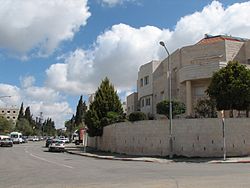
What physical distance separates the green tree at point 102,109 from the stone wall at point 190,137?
10654mm

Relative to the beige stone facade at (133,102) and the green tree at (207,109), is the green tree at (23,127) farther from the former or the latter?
the green tree at (207,109)

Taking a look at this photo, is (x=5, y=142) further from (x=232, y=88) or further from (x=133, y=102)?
(x=232, y=88)

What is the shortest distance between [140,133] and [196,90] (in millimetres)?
13590

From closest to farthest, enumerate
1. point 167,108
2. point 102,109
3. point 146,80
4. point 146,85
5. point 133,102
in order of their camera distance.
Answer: point 167,108, point 102,109, point 146,85, point 146,80, point 133,102

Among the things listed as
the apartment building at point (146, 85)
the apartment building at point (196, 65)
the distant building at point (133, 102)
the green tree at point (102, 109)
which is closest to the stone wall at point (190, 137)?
the green tree at point (102, 109)

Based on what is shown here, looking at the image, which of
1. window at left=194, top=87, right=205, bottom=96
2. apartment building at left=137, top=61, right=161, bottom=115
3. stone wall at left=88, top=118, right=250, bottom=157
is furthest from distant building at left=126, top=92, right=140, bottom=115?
stone wall at left=88, top=118, right=250, bottom=157

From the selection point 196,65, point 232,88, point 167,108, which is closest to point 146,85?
point 196,65

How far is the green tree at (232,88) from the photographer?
3159 centimetres

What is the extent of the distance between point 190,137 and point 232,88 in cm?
538

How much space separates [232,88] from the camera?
31.6 meters

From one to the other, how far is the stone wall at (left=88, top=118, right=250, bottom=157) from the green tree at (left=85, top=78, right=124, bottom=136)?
1065 centimetres

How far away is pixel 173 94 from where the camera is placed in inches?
1946

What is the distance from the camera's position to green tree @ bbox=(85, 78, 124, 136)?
151 feet

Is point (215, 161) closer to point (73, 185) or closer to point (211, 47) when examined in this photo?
point (73, 185)
